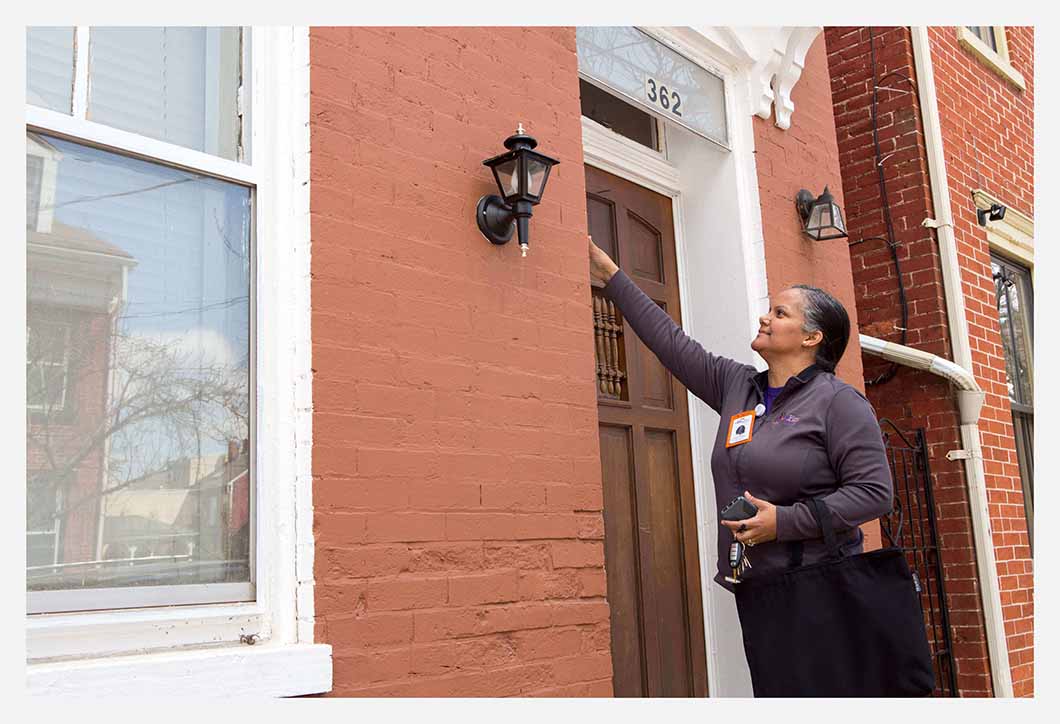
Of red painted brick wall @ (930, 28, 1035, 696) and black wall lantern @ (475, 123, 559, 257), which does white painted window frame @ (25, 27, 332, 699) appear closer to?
black wall lantern @ (475, 123, 559, 257)

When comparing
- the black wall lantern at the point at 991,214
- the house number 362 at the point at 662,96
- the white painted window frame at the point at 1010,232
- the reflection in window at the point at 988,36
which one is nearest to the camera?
the house number 362 at the point at 662,96

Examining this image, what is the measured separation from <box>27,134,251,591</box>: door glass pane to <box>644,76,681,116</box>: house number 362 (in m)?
2.14

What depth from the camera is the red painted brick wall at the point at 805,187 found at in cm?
482

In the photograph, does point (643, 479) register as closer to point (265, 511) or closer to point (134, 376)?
point (265, 511)

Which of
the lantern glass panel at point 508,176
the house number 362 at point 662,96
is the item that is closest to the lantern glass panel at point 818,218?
the house number 362 at point 662,96

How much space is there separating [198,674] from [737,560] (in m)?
1.47

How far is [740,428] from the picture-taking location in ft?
10.4

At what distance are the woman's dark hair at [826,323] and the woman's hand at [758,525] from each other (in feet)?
2.03

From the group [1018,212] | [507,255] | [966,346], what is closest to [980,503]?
[966,346]

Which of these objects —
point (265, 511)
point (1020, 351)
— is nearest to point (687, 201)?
point (265, 511)

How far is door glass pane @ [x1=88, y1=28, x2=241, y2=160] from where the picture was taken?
2582 millimetres

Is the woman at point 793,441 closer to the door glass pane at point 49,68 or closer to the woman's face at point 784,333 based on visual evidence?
the woman's face at point 784,333

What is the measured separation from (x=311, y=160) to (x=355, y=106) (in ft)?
0.85

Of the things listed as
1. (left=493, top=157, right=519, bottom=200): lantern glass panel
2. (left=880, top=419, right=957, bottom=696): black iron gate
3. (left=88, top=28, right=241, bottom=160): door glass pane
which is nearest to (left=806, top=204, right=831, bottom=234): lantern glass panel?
(left=880, top=419, right=957, bottom=696): black iron gate
